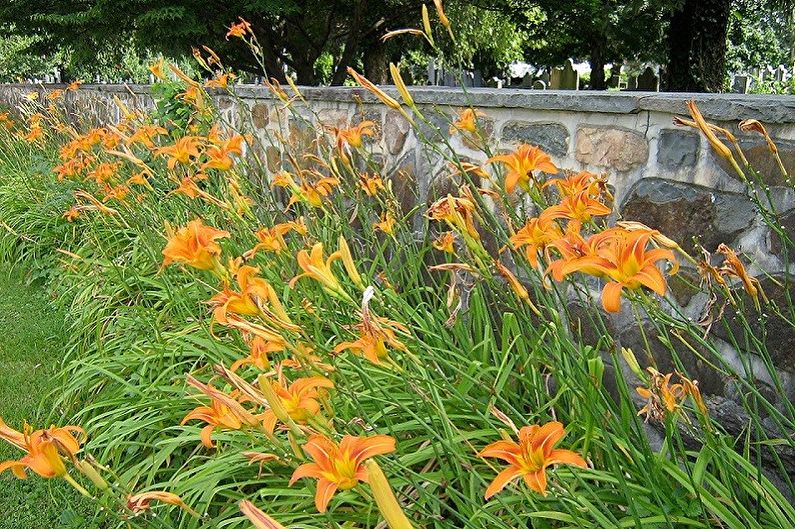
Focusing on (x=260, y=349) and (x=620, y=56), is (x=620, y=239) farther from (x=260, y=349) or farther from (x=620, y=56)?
(x=620, y=56)

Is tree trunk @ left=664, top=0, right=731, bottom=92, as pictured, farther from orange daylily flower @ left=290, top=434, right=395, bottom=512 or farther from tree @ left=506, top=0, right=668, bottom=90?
orange daylily flower @ left=290, top=434, right=395, bottom=512

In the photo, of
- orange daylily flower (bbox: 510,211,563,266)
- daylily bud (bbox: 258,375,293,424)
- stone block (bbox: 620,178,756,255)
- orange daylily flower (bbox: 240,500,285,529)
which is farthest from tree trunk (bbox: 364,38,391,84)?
orange daylily flower (bbox: 240,500,285,529)

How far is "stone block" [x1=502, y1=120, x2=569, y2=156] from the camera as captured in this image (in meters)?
2.67

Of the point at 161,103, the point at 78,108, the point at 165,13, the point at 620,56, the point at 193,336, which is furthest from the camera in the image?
the point at 620,56

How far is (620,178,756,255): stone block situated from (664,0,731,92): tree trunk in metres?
7.09

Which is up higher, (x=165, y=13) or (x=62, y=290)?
(x=165, y=13)

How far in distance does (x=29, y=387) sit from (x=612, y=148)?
284 centimetres

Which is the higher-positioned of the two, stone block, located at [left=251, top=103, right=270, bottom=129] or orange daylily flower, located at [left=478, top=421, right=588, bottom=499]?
stone block, located at [left=251, top=103, right=270, bottom=129]

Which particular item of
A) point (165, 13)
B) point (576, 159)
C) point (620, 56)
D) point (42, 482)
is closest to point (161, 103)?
point (165, 13)

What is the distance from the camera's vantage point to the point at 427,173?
3422 millimetres

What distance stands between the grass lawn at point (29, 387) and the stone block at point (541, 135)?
196 centimetres

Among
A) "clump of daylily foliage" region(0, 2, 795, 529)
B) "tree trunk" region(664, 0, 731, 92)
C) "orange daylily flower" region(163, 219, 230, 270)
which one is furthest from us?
"tree trunk" region(664, 0, 731, 92)

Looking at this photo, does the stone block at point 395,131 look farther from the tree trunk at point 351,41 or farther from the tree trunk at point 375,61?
the tree trunk at point 375,61

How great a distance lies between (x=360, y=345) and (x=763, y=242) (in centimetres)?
123
